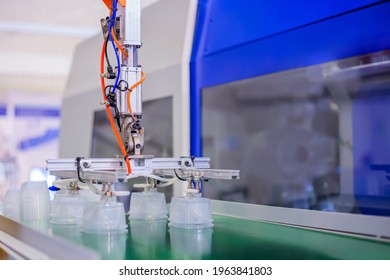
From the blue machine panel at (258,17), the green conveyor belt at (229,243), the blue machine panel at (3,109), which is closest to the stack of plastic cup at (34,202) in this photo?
the green conveyor belt at (229,243)

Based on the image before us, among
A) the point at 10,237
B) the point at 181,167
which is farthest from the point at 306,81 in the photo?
the point at 10,237

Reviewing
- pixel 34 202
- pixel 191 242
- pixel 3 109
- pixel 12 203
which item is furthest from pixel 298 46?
pixel 3 109

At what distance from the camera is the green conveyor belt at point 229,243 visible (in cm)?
118

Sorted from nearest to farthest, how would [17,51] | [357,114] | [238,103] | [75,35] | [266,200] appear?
[357,114] < [266,200] < [238,103] < [75,35] < [17,51]

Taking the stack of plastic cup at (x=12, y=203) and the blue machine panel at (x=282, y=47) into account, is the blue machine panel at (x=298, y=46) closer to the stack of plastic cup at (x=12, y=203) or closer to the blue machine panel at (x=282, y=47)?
the blue machine panel at (x=282, y=47)

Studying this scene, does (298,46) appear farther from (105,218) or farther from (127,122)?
(105,218)

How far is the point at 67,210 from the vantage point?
5.13ft

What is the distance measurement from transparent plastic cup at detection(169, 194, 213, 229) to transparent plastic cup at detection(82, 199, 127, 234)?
20 cm

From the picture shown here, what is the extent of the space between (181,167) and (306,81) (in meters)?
0.91
